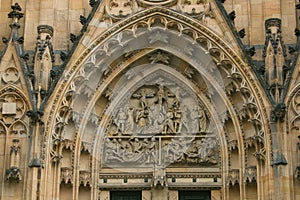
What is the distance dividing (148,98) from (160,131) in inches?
35.0

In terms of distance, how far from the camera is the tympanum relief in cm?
1616

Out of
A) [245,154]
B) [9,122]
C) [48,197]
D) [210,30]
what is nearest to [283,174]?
[245,154]

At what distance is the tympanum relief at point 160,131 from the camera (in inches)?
636

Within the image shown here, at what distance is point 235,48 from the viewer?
1580 cm

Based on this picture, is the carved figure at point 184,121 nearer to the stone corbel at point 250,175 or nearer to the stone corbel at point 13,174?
the stone corbel at point 250,175

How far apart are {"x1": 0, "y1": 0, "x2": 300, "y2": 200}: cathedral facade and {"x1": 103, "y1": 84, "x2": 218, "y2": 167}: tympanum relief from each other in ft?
0.07

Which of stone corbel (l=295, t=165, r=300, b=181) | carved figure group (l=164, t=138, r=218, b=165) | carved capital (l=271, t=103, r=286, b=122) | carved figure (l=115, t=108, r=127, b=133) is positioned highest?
carved figure (l=115, t=108, r=127, b=133)

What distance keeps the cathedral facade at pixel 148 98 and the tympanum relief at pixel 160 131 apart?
0.07 feet

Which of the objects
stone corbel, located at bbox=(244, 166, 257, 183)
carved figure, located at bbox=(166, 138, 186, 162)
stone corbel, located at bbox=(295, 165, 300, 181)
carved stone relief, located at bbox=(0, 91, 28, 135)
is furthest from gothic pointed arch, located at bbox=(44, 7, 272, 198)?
stone corbel, located at bbox=(295, 165, 300, 181)

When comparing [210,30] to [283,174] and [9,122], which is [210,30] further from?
[9,122]

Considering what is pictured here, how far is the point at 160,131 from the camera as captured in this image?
16.4 m

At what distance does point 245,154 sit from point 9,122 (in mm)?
5030

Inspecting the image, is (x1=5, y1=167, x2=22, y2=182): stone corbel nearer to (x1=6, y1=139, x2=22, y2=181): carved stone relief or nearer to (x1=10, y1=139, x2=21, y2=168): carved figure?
(x1=6, y1=139, x2=22, y2=181): carved stone relief

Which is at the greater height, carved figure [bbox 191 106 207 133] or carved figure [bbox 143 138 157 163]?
carved figure [bbox 191 106 207 133]
